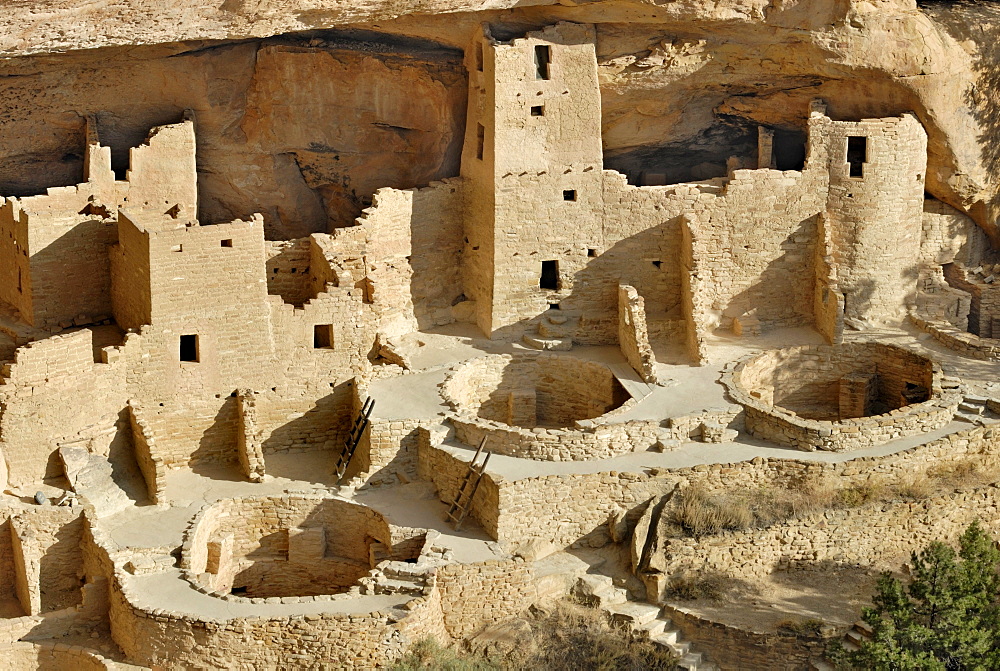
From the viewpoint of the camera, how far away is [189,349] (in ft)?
107

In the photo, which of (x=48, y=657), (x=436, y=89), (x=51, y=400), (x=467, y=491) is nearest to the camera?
(x=48, y=657)

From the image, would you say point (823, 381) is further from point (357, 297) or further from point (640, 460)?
point (357, 297)

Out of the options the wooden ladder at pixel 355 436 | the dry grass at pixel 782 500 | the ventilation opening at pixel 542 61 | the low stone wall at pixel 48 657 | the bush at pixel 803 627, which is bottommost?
the low stone wall at pixel 48 657

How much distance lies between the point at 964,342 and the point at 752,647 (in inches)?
338

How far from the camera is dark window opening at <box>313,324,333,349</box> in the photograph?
3356 centimetres

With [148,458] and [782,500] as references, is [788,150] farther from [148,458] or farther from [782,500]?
[148,458]

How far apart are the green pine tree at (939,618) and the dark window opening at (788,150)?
10395 mm

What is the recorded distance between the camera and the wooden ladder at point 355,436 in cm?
3253

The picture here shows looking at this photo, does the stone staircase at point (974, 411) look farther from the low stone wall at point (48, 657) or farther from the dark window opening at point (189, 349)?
the low stone wall at point (48, 657)

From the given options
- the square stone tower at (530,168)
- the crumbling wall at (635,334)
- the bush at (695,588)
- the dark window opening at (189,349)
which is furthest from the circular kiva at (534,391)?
the dark window opening at (189,349)

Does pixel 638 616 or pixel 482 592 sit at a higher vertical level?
pixel 482 592

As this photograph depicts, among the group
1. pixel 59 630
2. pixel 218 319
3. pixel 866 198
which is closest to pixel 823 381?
pixel 866 198

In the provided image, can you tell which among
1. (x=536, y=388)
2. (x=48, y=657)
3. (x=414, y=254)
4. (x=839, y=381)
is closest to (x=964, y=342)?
(x=839, y=381)

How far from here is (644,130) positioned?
121ft
